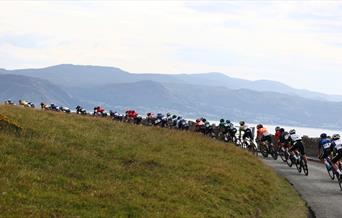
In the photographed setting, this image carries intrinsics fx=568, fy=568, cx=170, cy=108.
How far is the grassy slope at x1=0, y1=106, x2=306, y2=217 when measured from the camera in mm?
12867

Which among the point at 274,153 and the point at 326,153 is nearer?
the point at 326,153

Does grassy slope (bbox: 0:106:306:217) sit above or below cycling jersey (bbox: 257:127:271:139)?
below

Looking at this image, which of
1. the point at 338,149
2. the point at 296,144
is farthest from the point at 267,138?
the point at 338,149

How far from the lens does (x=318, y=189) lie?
24484 mm

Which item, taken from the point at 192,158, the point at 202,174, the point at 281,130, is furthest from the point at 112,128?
the point at 281,130

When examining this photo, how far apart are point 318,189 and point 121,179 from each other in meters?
11.4

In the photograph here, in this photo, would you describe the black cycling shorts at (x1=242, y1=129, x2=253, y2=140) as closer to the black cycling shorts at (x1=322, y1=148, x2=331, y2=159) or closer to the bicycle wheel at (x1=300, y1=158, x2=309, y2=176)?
the bicycle wheel at (x1=300, y1=158, x2=309, y2=176)

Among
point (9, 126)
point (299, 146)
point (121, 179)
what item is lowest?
point (121, 179)

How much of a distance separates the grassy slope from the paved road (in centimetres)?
59

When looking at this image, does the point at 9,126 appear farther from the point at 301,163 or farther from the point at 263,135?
the point at 263,135

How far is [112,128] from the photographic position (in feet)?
89.5

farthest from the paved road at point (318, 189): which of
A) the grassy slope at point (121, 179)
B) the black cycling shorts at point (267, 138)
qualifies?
the black cycling shorts at point (267, 138)

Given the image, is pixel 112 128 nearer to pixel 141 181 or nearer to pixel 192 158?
pixel 192 158

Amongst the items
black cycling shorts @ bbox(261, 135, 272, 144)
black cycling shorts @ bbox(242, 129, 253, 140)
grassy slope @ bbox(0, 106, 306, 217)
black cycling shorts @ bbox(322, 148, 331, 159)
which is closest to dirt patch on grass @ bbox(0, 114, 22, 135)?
grassy slope @ bbox(0, 106, 306, 217)
